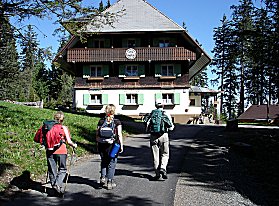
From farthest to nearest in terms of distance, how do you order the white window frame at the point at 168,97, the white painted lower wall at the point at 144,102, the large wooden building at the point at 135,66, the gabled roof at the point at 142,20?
1. the white window frame at the point at 168,97
2. the white painted lower wall at the point at 144,102
3. the large wooden building at the point at 135,66
4. the gabled roof at the point at 142,20

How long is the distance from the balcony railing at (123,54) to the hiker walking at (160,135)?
90.1 ft

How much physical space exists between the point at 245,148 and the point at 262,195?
5102mm

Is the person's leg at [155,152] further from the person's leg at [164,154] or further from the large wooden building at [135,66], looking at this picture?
the large wooden building at [135,66]

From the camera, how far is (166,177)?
8.23m

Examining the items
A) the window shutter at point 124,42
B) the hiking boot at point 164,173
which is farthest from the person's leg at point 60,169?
the window shutter at point 124,42

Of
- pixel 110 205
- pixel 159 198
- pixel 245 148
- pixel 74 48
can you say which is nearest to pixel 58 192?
pixel 110 205

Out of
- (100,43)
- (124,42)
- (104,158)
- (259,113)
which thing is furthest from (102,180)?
(259,113)

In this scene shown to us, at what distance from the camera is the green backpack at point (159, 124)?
8.06m

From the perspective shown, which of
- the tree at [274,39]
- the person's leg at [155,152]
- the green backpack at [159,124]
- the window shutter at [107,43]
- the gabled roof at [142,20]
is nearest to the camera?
the green backpack at [159,124]

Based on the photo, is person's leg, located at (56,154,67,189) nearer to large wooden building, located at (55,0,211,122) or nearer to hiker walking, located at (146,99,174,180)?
hiker walking, located at (146,99,174,180)

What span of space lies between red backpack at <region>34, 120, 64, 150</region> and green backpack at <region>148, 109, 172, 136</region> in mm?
2135

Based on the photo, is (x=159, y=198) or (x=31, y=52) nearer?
(x=159, y=198)

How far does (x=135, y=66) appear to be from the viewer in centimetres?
3647

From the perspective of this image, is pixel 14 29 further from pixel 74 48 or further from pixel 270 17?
pixel 74 48
